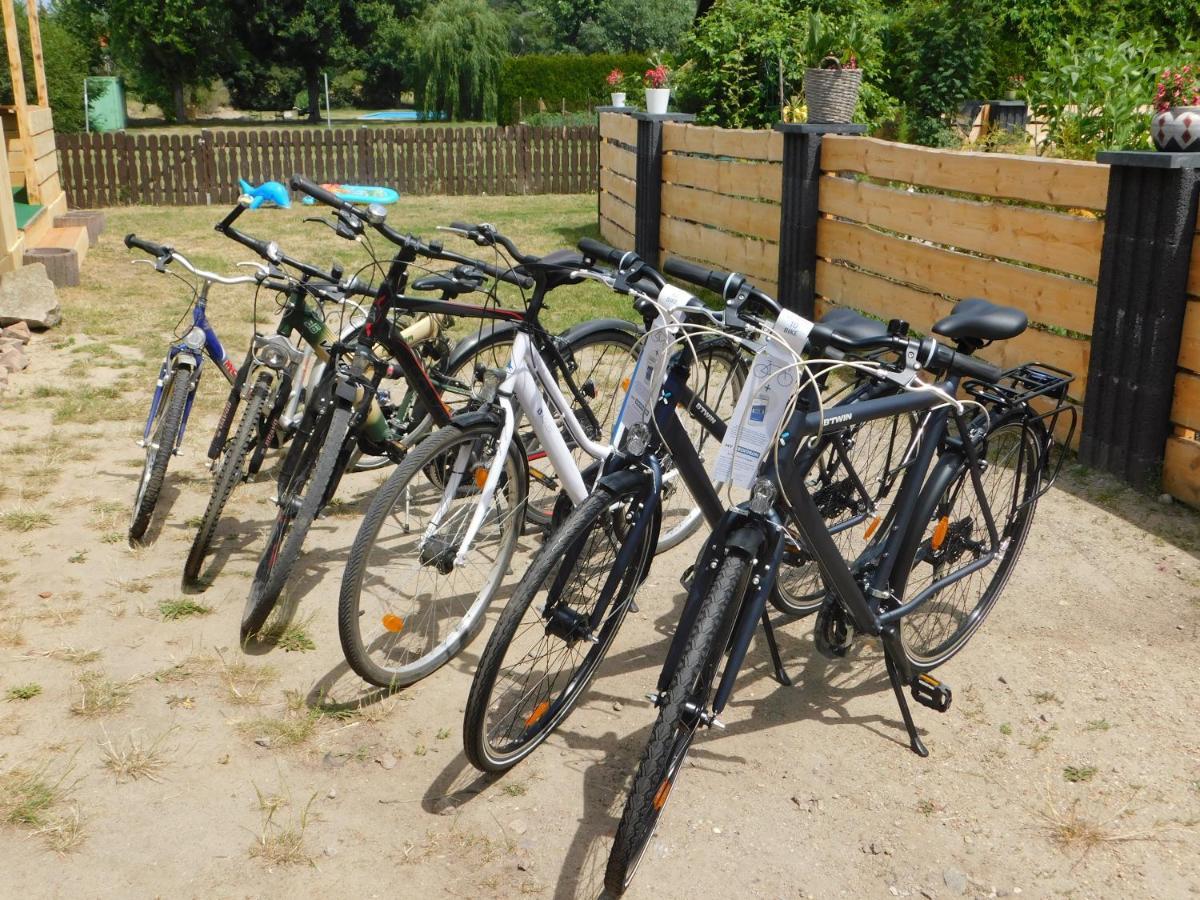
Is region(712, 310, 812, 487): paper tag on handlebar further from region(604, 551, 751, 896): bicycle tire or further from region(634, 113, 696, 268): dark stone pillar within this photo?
region(634, 113, 696, 268): dark stone pillar

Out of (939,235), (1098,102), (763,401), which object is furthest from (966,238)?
(763,401)

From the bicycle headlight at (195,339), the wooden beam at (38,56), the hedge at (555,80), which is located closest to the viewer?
the bicycle headlight at (195,339)

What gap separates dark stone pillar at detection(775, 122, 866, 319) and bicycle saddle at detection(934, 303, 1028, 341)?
451 cm

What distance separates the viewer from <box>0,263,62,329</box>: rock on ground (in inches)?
321

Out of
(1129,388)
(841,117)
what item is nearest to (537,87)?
(841,117)

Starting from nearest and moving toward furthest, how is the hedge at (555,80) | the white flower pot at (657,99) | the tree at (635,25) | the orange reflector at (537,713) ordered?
the orange reflector at (537,713) < the white flower pot at (657,99) < the hedge at (555,80) < the tree at (635,25)

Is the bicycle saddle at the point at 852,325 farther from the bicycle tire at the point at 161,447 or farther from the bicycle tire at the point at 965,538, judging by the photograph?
the bicycle tire at the point at 161,447

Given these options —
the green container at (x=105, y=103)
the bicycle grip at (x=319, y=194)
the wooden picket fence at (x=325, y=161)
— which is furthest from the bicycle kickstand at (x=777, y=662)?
the green container at (x=105, y=103)

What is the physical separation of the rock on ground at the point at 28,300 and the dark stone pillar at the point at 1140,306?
22.1ft

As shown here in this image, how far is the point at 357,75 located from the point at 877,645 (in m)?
47.5

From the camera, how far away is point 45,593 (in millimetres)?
4320

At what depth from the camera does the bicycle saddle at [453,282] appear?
3857mm

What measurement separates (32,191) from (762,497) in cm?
1094

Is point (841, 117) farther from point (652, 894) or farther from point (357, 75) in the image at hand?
point (357, 75)
